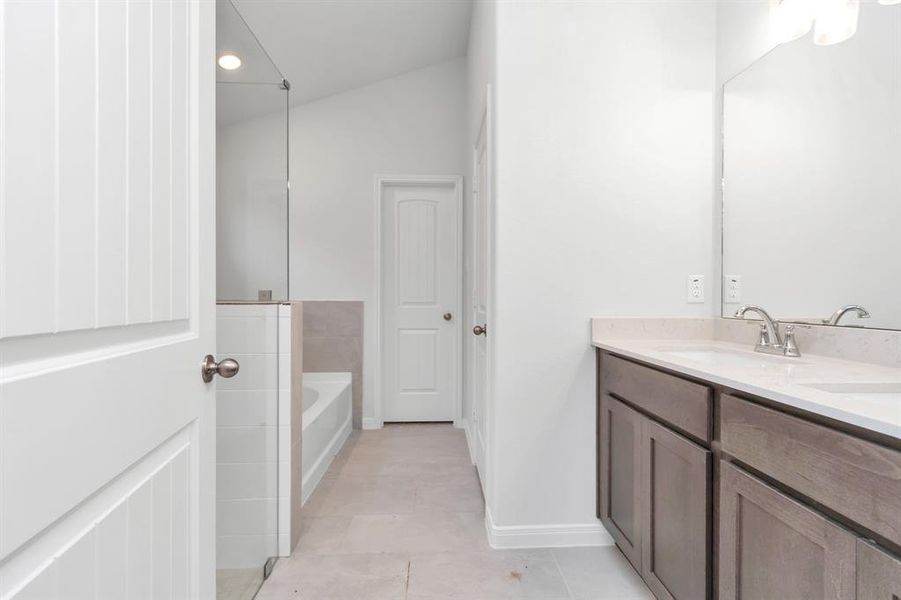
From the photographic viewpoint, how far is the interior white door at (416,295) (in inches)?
146

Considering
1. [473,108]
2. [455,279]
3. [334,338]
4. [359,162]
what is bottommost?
[334,338]

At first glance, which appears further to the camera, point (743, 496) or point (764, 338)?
point (764, 338)

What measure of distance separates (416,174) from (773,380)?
3.04m

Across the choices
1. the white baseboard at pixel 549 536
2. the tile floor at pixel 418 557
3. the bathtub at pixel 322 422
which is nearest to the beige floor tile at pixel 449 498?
the tile floor at pixel 418 557

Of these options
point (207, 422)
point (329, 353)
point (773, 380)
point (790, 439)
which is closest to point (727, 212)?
point (773, 380)

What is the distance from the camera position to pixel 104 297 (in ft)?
2.08

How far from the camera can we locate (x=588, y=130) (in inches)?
74.8

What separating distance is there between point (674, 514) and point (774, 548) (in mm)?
400

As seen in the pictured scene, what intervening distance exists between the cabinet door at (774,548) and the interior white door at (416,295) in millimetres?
2713

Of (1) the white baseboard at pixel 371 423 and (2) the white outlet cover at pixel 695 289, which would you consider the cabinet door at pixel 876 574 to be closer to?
(2) the white outlet cover at pixel 695 289

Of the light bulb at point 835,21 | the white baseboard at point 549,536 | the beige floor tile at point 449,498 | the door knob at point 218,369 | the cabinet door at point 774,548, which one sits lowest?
the beige floor tile at point 449,498

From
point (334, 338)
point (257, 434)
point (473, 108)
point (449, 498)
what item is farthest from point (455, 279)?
point (257, 434)

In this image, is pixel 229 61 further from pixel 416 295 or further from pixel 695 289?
pixel 416 295

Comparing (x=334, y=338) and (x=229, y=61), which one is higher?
(x=229, y=61)
